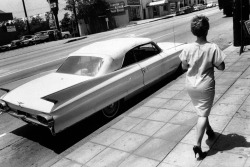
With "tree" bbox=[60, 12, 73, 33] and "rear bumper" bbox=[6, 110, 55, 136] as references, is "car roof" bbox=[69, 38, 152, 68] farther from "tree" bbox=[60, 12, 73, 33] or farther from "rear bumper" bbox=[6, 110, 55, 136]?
"tree" bbox=[60, 12, 73, 33]

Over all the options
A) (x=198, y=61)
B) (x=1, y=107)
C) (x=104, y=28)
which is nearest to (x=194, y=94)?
(x=198, y=61)

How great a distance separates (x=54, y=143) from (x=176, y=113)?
7.75ft

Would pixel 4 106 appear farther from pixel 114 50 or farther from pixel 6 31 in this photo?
pixel 6 31

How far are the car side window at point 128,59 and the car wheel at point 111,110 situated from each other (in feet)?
2.79

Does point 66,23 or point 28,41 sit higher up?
point 66,23

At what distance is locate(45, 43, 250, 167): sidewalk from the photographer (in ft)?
11.1

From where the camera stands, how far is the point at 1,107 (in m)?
4.99

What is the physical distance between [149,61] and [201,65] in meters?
2.93

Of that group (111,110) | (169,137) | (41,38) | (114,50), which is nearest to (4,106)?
(111,110)

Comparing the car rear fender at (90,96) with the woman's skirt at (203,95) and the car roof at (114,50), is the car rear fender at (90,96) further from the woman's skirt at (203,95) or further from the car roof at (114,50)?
the woman's skirt at (203,95)

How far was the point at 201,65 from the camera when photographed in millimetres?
3129

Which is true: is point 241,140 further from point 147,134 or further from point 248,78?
point 248,78

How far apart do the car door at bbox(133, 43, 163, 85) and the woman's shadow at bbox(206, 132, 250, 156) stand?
250cm

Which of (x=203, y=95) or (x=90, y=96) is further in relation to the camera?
(x=90, y=96)
